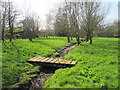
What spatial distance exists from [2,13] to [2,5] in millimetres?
1375

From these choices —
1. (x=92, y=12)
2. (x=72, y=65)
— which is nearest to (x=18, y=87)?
(x=72, y=65)

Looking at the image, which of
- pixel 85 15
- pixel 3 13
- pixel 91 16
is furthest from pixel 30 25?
pixel 91 16

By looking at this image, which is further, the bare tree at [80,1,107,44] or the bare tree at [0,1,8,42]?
the bare tree at [80,1,107,44]

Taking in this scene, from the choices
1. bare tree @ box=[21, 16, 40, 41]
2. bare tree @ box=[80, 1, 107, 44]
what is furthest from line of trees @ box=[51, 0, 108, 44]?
bare tree @ box=[21, 16, 40, 41]

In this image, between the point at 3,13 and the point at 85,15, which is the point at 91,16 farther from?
the point at 3,13

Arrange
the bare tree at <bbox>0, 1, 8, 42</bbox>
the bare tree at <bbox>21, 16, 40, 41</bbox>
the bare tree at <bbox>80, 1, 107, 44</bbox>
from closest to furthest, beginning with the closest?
the bare tree at <bbox>0, 1, 8, 42</bbox>
the bare tree at <bbox>80, 1, 107, 44</bbox>
the bare tree at <bbox>21, 16, 40, 41</bbox>

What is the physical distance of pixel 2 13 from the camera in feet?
53.8

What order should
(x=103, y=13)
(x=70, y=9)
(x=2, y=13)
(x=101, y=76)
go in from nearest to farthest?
(x=101, y=76)
(x=2, y=13)
(x=103, y=13)
(x=70, y=9)

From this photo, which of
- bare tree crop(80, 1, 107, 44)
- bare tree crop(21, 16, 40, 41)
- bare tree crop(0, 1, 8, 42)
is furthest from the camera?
bare tree crop(21, 16, 40, 41)

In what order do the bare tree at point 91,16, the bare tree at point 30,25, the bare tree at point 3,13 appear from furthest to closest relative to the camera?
1. the bare tree at point 30,25
2. the bare tree at point 91,16
3. the bare tree at point 3,13

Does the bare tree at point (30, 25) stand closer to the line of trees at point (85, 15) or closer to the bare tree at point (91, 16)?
the line of trees at point (85, 15)

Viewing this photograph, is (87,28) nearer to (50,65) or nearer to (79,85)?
(50,65)

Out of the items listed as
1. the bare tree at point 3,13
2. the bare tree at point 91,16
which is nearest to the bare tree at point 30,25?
the bare tree at point 3,13

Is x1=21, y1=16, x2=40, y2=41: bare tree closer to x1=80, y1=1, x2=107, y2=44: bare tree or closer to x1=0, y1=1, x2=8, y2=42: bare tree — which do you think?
x1=0, y1=1, x2=8, y2=42: bare tree
